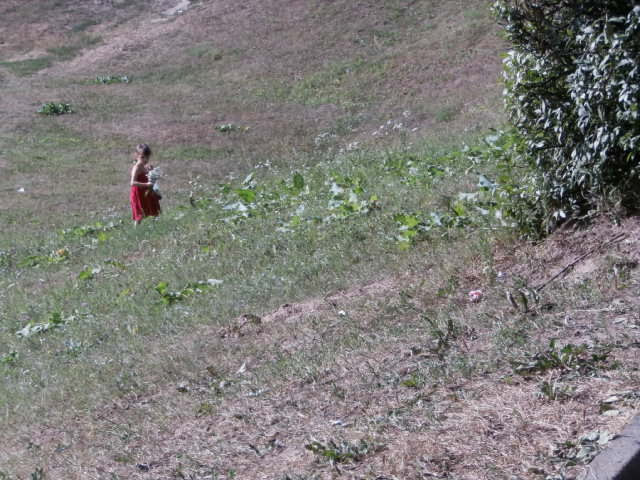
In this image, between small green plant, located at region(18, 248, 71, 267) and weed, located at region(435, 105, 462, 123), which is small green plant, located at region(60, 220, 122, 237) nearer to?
small green plant, located at region(18, 248, 71, 267)

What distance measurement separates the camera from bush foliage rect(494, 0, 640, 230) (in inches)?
187

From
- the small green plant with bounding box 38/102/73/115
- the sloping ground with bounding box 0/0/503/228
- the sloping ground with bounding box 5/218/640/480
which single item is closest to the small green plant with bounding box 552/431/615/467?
the sloping ground with bounding box 5/218/640/480

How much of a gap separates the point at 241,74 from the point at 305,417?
23.9m

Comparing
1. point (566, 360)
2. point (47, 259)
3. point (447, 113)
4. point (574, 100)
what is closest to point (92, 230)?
point (47, 259)

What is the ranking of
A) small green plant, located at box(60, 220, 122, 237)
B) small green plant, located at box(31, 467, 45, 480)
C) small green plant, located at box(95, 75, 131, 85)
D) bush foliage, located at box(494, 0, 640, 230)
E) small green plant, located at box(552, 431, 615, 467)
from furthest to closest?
small green plant, located at box(95, 75, 131, 85) < small green plant, located at box(60, 220, 122, 237) < bush foliage, located at box(494, 0, 640, 230) < small green plant, located at box(31, 467, 45, 480) < small green plant, located at box(552, 431, 615, 467)

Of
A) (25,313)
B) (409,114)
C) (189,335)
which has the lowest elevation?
(409,114)

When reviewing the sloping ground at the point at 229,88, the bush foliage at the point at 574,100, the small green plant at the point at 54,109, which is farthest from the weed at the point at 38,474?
the small green plant at the point at 54,109

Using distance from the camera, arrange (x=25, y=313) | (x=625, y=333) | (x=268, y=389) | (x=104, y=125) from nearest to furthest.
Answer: (x=625, y=333) < (x=268, y=389) < (x=25, y=313) < (x=104, y=125)

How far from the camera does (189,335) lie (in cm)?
621

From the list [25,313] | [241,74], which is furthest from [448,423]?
[241,74]

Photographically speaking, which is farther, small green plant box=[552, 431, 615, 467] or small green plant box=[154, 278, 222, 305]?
small green plant box=[154, 278, 222, 305]

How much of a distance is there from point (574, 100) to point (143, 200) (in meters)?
8.43

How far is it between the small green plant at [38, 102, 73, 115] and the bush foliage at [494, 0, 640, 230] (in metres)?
21.4

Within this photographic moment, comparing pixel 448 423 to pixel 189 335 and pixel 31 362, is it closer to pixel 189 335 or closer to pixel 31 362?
pixel 189 335
